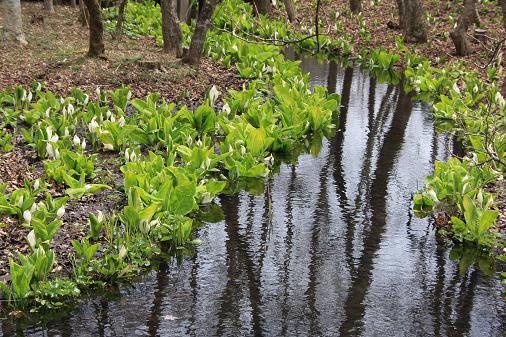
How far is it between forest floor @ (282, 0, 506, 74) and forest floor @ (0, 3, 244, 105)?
13.3 ft

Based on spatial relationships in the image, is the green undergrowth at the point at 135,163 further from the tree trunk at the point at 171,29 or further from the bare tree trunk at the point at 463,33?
the bare tree trunk at the point at 463,33

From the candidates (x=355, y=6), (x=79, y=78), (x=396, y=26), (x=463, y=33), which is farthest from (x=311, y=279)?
(x=355, y=6)

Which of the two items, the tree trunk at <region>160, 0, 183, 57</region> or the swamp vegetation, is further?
the tree trunk at <region>160, 0, 183, 57</region>

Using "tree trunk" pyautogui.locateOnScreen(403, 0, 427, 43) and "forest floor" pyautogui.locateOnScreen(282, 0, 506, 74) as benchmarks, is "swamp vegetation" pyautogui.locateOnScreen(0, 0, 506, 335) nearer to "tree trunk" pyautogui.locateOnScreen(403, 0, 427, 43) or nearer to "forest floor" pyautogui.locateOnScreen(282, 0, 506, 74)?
"forest floor" pyautogui.locateOnScreen(282, 0, 506, 74)

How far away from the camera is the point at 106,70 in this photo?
36.9 ft

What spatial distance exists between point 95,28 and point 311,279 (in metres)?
7.41

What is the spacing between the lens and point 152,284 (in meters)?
5.23

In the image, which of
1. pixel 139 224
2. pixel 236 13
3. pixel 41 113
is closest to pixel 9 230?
pixel 139 224

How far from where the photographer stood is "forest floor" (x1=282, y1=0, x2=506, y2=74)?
1564 centimetres

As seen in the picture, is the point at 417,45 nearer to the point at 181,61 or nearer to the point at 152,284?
the point at 181,61

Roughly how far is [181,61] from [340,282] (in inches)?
309

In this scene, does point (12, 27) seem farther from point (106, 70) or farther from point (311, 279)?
point (311, 279)

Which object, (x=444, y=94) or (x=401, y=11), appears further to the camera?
(x=401, y=11)

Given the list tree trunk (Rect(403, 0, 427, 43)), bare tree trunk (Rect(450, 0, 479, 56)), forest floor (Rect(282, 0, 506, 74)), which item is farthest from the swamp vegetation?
tree trunk (Rect(403, 0, 427, 43))
